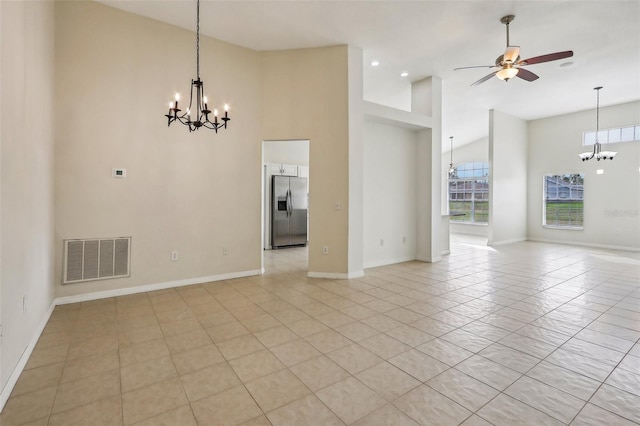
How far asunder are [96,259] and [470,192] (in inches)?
454

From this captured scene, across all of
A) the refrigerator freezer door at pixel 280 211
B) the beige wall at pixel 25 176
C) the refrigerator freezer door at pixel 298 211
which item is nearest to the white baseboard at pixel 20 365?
the beige wall at pixel 25 176

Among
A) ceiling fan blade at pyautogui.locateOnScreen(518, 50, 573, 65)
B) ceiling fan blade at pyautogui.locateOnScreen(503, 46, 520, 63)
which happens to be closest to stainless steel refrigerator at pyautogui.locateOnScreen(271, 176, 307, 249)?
ceiling fan blade at pyautogui.locateOnScreen(503, 46, 520, 63)

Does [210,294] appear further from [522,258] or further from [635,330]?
[522,258]

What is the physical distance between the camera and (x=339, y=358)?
2.44 meters

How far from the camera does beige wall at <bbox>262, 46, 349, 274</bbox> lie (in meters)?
4.86

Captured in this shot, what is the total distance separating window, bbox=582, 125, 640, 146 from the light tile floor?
5519 millimetres

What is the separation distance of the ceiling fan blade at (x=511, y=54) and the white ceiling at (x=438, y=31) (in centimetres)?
56

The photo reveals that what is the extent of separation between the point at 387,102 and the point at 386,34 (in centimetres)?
318

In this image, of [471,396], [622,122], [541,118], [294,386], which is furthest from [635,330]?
[541,118]

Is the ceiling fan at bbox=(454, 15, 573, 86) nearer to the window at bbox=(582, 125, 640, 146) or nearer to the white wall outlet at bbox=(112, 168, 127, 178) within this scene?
the white wall outlet at bbox=(112, 168, 127, 178)

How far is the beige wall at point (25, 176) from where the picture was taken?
81.1 inches

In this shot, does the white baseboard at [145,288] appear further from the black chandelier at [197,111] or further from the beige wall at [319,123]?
the black chandelier at [197,111]

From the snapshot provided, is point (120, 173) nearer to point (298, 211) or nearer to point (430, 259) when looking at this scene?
point (298, 211)

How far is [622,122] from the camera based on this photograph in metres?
7.70
